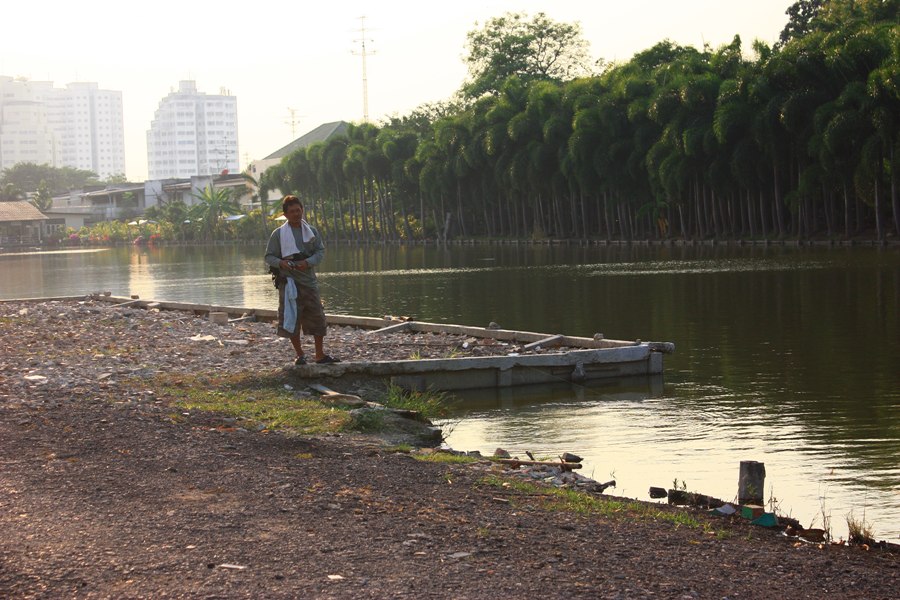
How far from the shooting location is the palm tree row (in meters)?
53.1

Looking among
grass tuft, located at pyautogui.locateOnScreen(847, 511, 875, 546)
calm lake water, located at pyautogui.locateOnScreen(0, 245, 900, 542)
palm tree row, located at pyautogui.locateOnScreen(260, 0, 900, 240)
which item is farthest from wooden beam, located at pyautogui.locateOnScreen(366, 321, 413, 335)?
palm tree row, located at pyautogui.locateOnScreen(260, 0, 900, 240)

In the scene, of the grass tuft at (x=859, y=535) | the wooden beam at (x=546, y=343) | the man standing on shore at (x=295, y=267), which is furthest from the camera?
the wooden beam at (x=546, y=343)

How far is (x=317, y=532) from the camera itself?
291 inches

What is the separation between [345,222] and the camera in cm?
11819

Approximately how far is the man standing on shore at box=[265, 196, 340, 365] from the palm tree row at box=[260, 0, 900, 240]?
40.1 meters

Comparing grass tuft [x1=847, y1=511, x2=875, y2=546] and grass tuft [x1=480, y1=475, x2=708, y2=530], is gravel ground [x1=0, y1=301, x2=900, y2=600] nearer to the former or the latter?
grass tuft [x1=480, y1=475, x2=708, y2=530]

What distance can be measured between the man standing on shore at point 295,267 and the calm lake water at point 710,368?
7.26 feet

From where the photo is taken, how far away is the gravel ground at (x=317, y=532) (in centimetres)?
641

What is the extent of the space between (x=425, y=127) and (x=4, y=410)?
99165mm

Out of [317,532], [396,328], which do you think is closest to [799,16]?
[396,328]

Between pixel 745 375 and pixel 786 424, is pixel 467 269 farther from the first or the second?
pixel 786 424

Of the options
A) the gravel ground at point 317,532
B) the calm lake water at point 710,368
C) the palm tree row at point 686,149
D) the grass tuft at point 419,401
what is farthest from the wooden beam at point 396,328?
the palm tree row at point 686,149

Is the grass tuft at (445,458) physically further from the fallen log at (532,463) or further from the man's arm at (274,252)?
the man's arm at (274,252)

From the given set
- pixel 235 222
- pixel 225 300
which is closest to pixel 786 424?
pixel 225 300
